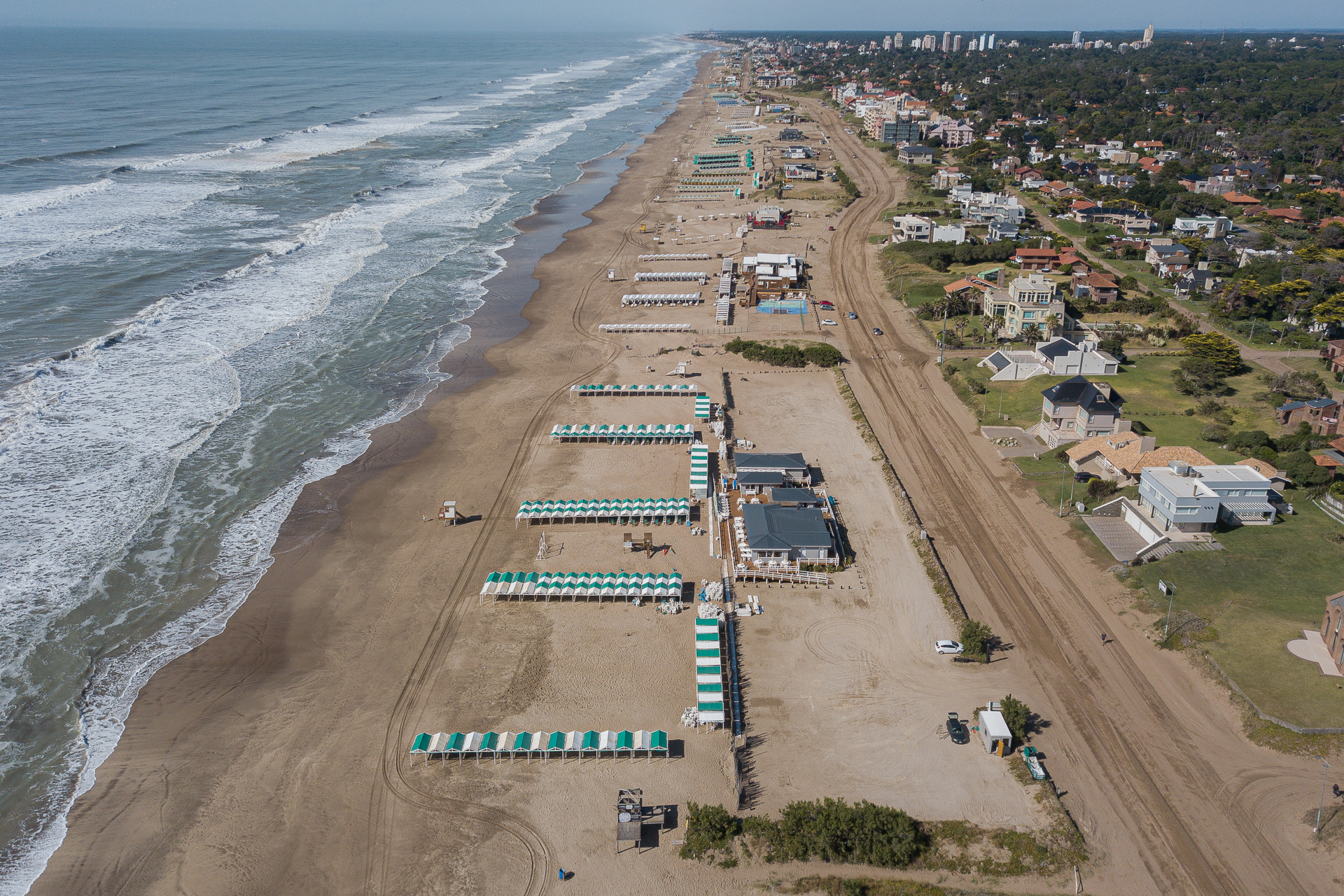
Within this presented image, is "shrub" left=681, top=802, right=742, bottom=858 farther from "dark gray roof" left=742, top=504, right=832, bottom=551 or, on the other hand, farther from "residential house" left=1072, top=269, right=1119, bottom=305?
"residential house" left=1072, top=269, right=1119, bottom=305

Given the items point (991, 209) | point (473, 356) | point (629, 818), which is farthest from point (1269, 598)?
point (991, 209)

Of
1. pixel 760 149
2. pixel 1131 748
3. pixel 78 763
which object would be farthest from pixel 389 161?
pixel 1131 748

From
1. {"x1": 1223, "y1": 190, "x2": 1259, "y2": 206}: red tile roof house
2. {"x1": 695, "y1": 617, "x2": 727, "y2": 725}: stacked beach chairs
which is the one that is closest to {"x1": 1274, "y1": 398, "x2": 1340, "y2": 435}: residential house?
{"x1": 695, "y1": 617, "x2": 727, "y2": 725}: stacked beach chairs

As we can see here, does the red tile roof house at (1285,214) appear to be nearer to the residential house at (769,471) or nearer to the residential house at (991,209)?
the residential house at (991,209)

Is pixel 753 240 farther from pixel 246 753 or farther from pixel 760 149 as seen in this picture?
pixel 246 753

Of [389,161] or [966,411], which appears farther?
[389,161]

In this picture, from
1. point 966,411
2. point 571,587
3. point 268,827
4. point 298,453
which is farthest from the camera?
point 966,411
